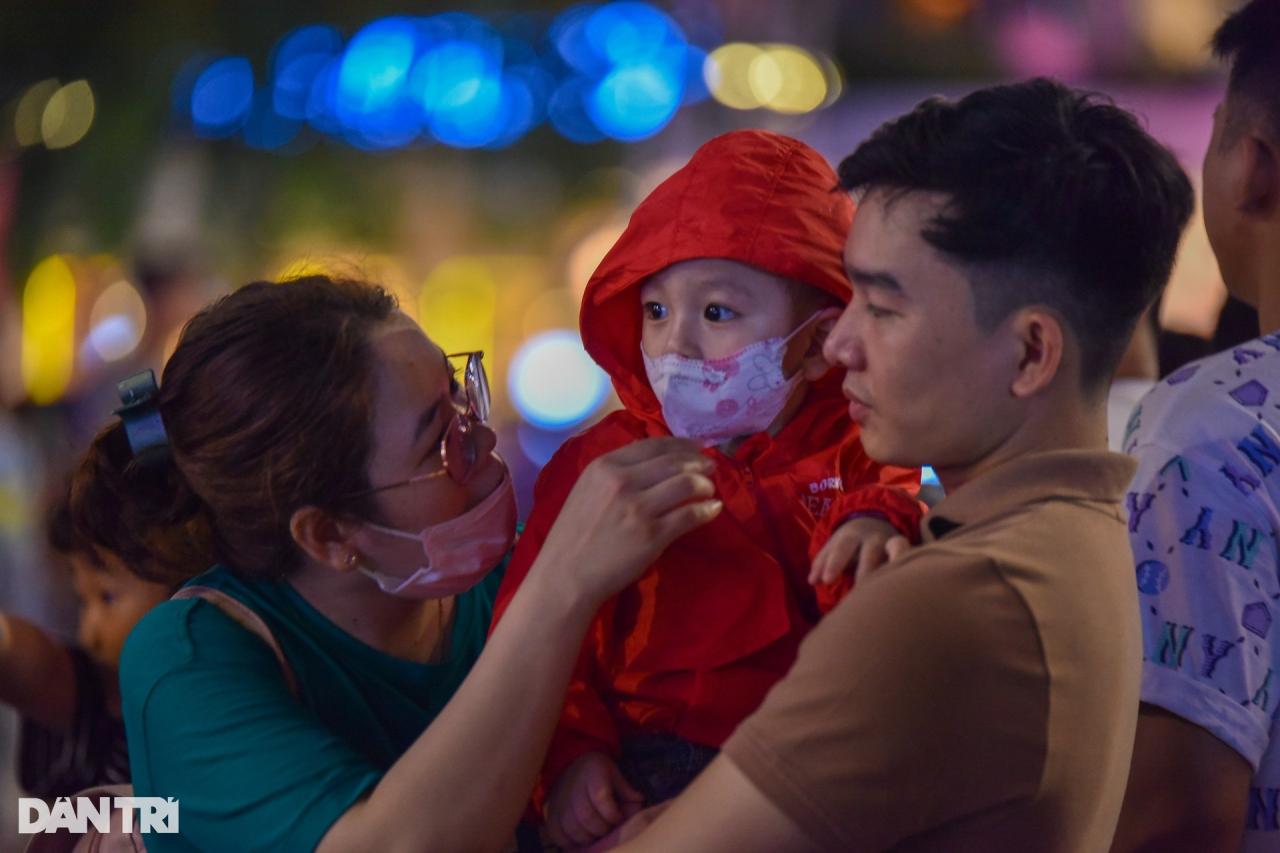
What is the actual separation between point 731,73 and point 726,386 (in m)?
4.94

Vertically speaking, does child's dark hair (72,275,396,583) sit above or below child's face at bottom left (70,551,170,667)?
above

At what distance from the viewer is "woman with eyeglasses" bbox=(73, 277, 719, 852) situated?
1.79m

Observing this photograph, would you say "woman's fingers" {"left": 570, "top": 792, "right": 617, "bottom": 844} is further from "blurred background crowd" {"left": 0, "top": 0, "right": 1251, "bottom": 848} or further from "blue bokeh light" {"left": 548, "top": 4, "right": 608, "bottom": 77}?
"blue bokeh light" {"left": 548, "top": 4, "right": 608, "bottom": 77}

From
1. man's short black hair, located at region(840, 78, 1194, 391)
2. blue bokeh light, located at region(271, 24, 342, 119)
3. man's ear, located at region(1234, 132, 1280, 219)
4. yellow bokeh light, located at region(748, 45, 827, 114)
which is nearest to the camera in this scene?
man's short black hair, located at region(840, 78, 1194, 391)

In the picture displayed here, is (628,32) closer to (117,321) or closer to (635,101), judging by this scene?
(635,101)

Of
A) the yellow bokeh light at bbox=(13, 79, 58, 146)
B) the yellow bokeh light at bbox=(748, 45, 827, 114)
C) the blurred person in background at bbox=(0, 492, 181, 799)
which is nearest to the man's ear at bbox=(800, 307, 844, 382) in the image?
the blurred person in background at bbox=(0, 492, 181, 799)

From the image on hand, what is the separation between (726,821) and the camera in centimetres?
143

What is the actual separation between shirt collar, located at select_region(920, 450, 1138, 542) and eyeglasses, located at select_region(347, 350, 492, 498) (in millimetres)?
815

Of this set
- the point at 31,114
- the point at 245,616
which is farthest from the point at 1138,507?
the point at 31,114

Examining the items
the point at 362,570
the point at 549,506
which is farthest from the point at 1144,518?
the point at 362,570

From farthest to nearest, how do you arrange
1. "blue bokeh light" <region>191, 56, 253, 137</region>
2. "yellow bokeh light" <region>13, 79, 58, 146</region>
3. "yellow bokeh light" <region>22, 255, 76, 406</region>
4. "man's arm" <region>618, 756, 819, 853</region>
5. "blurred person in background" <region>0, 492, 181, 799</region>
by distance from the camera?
"blue bokeh light" <region>191, 56, 253, 137</region> → "yellow bokeh light" <region>13, 79, 58, 146</region> → "yellow bokeh light" <region>22, 255, 76, 406</region> → "blurred person in background" <region>0, 492, 181, 799</region> → "man's arm" <region>618, 756, 819, 853</region>

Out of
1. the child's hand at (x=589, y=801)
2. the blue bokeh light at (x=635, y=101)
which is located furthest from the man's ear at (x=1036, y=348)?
the blue bokeh light at (x=635, y=101)

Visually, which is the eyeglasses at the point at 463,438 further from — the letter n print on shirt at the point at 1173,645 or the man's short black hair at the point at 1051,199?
the letter n print on shirt at the point at 1173,645

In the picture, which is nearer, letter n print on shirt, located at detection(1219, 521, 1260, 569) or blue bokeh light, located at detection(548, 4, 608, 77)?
letter n print on shirt, located at detection(1219, 521, 1260, 569)
